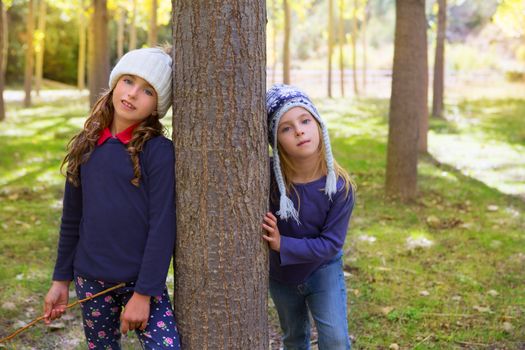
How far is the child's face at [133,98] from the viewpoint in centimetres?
244

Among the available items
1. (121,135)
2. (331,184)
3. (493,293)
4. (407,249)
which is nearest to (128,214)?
(121,135)

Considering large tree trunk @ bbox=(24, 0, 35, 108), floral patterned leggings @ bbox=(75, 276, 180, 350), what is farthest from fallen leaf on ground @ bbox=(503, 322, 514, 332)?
large tree trunk @ bbox=(24, 0, 35, 108)

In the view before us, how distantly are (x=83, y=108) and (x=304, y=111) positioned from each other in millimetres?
15809

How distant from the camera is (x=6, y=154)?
9.80 m

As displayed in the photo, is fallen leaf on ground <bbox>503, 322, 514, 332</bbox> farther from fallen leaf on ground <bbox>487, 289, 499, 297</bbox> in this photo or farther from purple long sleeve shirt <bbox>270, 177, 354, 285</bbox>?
purple long sleeve shirt <bbox>270, 177, 354, 285</bbox>

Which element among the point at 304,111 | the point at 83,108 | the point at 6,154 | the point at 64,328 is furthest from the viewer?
the point at 83,108

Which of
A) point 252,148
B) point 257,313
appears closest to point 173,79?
point 252,148

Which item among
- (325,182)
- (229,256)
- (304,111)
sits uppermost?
(304,111)

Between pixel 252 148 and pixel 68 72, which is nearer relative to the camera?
pixel 252 148

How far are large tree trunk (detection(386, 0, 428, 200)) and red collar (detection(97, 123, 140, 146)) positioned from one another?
513 cm

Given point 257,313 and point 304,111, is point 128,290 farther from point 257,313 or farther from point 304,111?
point 304,111

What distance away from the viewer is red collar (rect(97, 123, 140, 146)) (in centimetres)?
246

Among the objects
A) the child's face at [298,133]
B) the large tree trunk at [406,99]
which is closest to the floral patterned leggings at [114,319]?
the child's face at [298,133]

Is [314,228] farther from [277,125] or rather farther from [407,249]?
[407,249]
